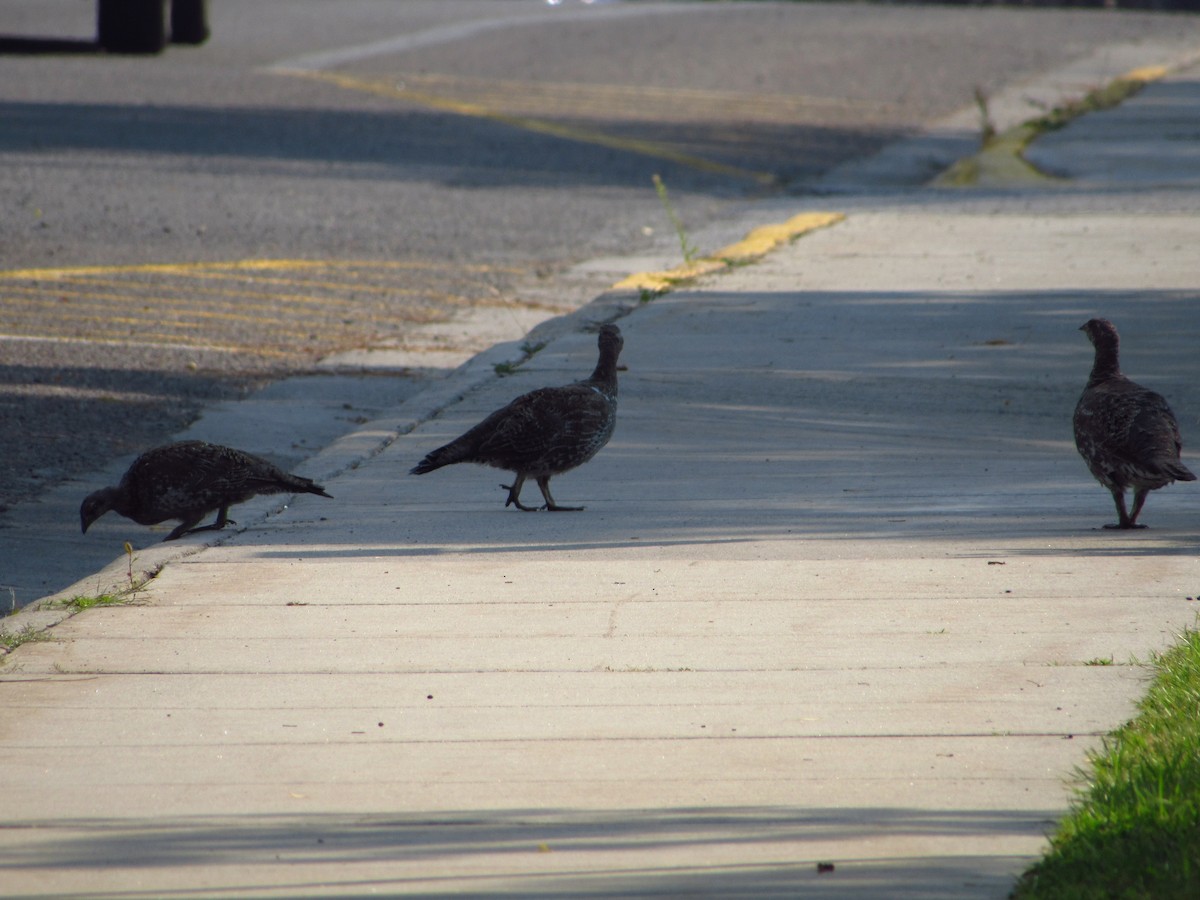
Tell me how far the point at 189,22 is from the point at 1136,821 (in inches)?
1201

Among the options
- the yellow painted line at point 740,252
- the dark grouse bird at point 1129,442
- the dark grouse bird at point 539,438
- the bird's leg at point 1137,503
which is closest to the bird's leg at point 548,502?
the dark grouse bird at point 539,438

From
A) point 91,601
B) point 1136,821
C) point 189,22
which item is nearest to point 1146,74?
point 189,22

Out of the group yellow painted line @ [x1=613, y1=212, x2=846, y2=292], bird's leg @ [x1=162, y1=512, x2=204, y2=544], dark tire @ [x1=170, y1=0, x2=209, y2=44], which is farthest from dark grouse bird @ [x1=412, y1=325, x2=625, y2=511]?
dark tire @ [x1=170, y1=0, x2=209, y2=44]

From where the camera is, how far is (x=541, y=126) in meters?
24.6

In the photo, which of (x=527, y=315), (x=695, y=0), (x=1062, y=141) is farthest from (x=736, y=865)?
(x=695, y=0)

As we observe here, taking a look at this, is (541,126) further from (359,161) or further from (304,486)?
(304,486)

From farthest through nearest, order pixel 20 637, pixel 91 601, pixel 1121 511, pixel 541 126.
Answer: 1. pixel 541 126
2. pixel 1121 511
3. pixel 91 601
4. pixel 20 637

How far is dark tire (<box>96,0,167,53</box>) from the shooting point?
30.1 meters

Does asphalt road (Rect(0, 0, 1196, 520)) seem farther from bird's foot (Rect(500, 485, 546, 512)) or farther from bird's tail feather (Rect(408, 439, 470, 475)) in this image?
bird's foot (Rect(500, 485, 546, 512))

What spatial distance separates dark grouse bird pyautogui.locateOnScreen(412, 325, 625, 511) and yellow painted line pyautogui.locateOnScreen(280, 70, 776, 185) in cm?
1312

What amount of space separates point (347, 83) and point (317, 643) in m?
23.4

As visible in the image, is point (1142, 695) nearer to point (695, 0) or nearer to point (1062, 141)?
point (1062, 141)

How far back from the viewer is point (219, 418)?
1045cm

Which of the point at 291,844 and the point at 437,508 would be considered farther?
the point at 437,508
